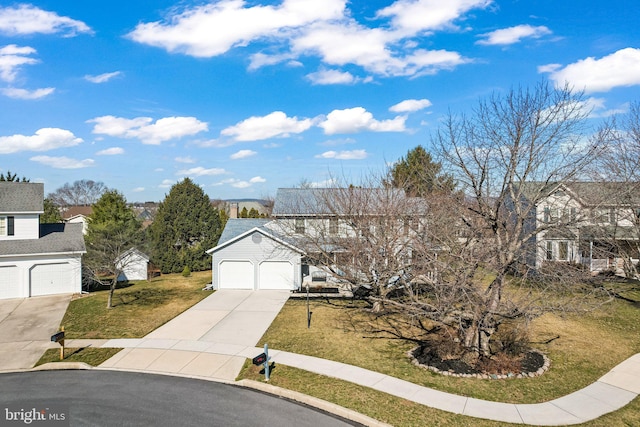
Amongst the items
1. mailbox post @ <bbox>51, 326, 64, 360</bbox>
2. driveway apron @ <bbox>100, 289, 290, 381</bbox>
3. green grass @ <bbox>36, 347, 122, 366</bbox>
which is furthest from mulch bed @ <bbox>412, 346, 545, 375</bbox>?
mailbox post @ <bbox>51, 326, 64, 360</bbox>

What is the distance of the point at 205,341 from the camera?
677 inches

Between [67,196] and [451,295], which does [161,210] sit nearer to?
[451,295]

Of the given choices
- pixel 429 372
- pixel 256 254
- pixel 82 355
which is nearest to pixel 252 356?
pixel 429 372

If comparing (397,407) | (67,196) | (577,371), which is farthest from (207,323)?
(67,196)

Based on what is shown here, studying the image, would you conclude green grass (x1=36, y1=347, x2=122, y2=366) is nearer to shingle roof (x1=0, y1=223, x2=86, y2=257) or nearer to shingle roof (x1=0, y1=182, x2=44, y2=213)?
shingle roof (x1=0, y1=223, x2=86, y2=257)

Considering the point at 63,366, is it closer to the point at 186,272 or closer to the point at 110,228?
the point at 110,228

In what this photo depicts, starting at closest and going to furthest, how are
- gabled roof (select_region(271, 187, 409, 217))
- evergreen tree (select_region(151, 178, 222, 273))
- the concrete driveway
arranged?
the concrete driveway < gabled roof (select_region(271, 187, 409, 217)) < evergreen tree (select_region(151, 178, 222, 273))

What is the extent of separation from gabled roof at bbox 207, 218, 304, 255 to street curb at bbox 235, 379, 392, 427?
12.2 m

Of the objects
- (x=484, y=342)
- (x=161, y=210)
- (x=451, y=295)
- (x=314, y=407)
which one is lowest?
(x=314, y=407)

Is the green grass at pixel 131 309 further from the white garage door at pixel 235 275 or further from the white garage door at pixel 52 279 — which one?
the white garage door at pixel 52 279

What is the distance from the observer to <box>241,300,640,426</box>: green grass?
11.8 m

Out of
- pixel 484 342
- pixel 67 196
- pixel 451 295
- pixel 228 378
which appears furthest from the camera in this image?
pixel 67 196

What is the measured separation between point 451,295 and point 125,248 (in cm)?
2300

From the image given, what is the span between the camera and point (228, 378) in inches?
534
